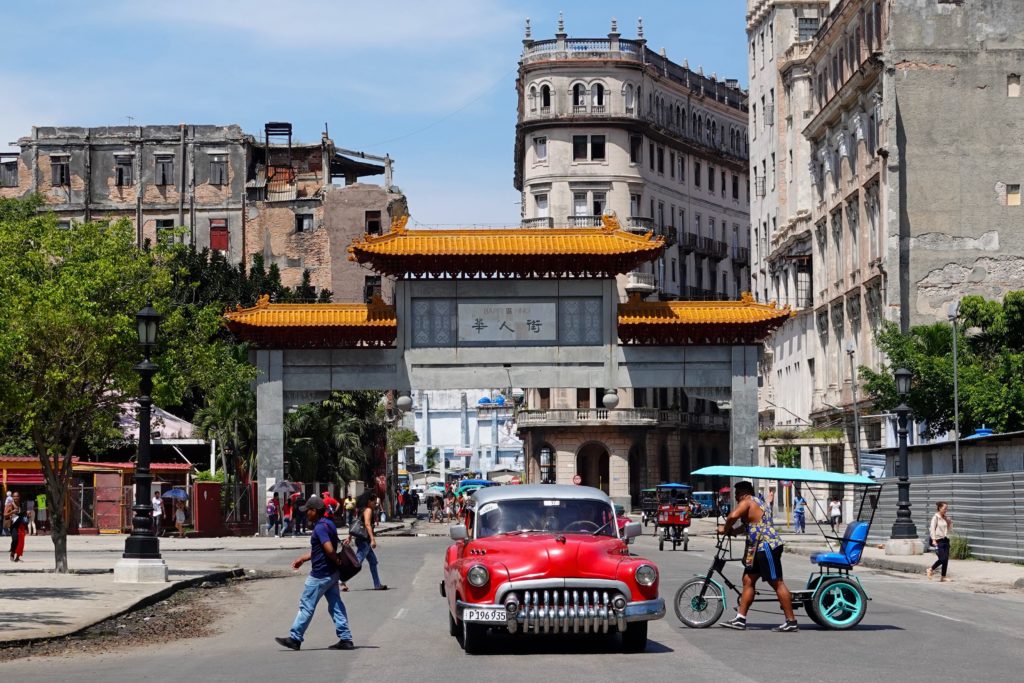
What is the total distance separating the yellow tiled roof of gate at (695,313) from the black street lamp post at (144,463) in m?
27.1

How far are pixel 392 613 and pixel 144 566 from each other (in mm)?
7483

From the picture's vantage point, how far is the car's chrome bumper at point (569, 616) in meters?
16.2

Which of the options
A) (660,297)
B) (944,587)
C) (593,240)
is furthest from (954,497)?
(660,297)

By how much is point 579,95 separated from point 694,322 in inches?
1827

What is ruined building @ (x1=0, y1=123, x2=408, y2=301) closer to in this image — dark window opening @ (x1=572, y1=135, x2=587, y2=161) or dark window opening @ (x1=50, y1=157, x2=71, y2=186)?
dark window opening @ (x1=50, y1=157, x2=71, y2=186)

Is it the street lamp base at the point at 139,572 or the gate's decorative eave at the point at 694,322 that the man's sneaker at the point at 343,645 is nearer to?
the street lamp base at the point at 139,572

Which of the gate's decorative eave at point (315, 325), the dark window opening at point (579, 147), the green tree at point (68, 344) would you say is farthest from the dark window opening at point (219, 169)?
the green tree at point (68, 344)

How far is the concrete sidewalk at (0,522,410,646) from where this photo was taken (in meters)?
20.7

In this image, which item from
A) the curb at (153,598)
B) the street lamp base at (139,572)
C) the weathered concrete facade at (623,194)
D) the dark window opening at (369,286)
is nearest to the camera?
the curb at (153,598)

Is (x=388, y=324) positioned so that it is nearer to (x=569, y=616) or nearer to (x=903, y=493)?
(x=903, y=493)

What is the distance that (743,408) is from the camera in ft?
179

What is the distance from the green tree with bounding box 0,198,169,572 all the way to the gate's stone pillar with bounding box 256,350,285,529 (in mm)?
18227

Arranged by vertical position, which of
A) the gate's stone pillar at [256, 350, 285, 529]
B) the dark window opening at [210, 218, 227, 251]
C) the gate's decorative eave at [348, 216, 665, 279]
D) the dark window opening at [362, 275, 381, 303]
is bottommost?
the gate's stone pillar at [256, 350, 285, 529]

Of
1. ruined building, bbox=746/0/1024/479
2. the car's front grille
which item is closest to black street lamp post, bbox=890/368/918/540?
ruined building, bbox=746/0/1024/479
